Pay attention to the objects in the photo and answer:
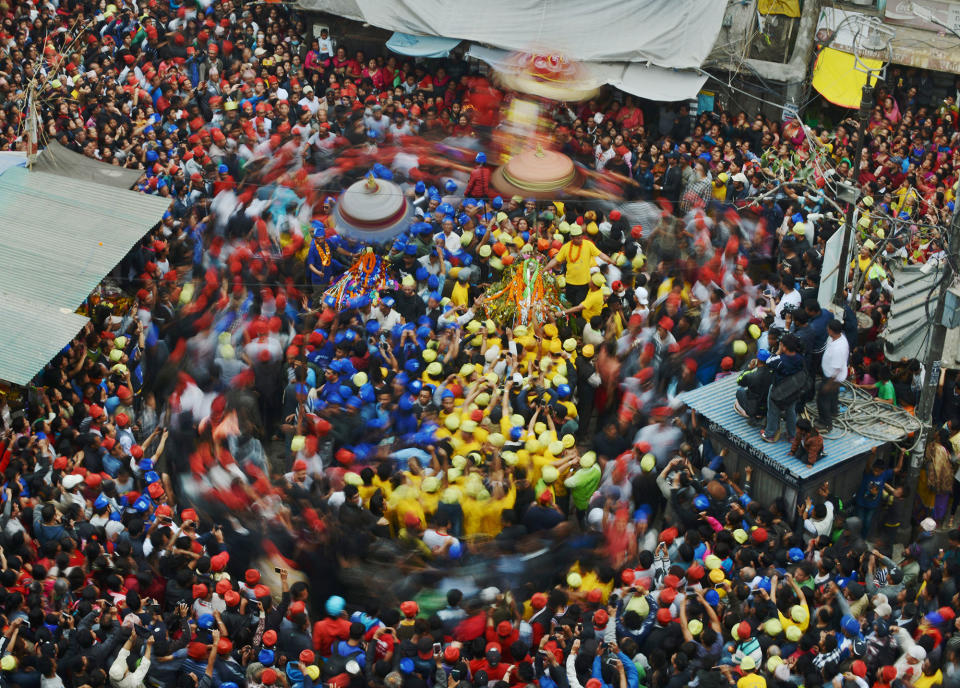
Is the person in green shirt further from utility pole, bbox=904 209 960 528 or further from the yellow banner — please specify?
the yellow banner

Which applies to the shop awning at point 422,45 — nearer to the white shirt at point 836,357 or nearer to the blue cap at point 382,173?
the blue cap at point 382,173

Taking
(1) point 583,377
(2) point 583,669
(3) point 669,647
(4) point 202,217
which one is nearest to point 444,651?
(2) point 583,669

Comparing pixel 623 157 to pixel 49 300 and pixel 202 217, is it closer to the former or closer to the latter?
pixel 202 217

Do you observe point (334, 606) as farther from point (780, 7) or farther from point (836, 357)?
point (780, 7)

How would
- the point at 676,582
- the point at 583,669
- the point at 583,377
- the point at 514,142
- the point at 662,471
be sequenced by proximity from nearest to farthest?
1. the point at 583,669
2. the point at 676,582
3. the point at 662,471
4. the point at 583,377
5. the point at 514,142

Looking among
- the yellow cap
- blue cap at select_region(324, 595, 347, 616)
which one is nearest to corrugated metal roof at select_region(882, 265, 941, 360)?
the yellow cap

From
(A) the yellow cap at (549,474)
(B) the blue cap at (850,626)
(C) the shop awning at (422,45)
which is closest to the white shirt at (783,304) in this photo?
(A) the yellow cap at (549,474)
